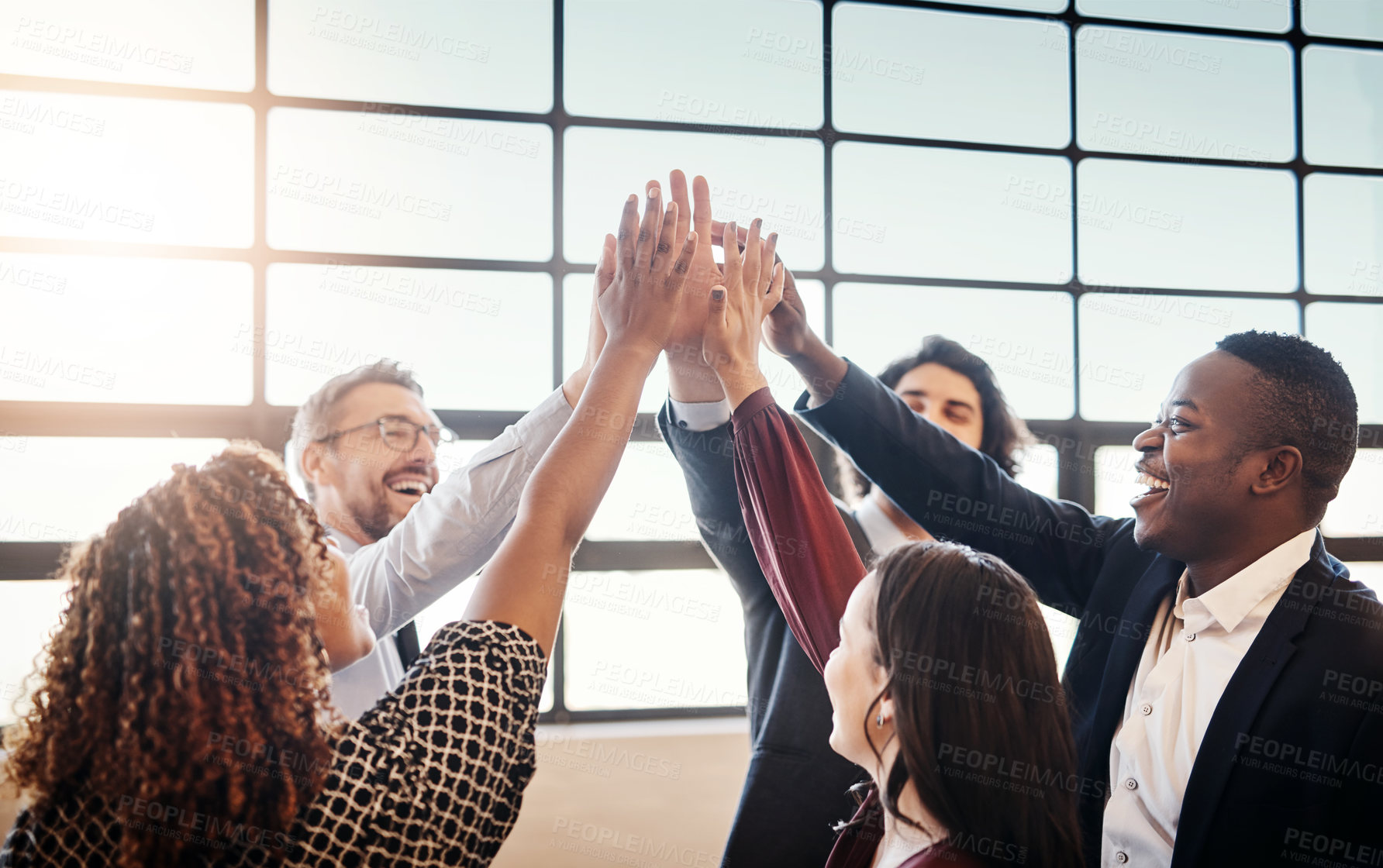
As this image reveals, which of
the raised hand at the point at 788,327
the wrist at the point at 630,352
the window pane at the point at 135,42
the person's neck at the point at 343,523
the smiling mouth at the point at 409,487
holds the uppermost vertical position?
the window pane at the point at 135,42

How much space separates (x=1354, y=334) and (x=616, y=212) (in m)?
2.72

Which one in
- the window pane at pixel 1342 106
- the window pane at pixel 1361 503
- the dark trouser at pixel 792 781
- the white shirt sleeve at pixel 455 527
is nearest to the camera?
the dark trouser at pixel 792 781

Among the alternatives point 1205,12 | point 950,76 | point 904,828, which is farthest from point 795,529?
point 1205,12

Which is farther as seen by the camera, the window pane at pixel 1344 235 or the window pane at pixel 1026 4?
the window pane at pixel 1344 235

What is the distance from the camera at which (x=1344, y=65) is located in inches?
122

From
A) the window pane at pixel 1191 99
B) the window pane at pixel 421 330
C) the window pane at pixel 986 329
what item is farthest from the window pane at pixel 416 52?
the window pane at pixel 1191 99

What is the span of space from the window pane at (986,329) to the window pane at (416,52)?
1229 mm

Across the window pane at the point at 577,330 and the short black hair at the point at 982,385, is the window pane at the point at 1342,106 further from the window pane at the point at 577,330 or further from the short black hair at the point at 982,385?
the window pane at the point at 577,330

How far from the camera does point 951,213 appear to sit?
2.84m

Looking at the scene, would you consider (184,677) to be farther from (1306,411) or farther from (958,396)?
(958,396)

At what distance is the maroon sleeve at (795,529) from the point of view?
1.24 metres

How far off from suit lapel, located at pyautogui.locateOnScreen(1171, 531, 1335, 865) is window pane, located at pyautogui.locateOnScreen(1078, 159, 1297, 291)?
200cm

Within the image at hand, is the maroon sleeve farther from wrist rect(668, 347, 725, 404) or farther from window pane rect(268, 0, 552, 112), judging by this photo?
window pane rect(268, 0, 552, 112)

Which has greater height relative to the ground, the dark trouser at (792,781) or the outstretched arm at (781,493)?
the outstretched arm at (781,493)
